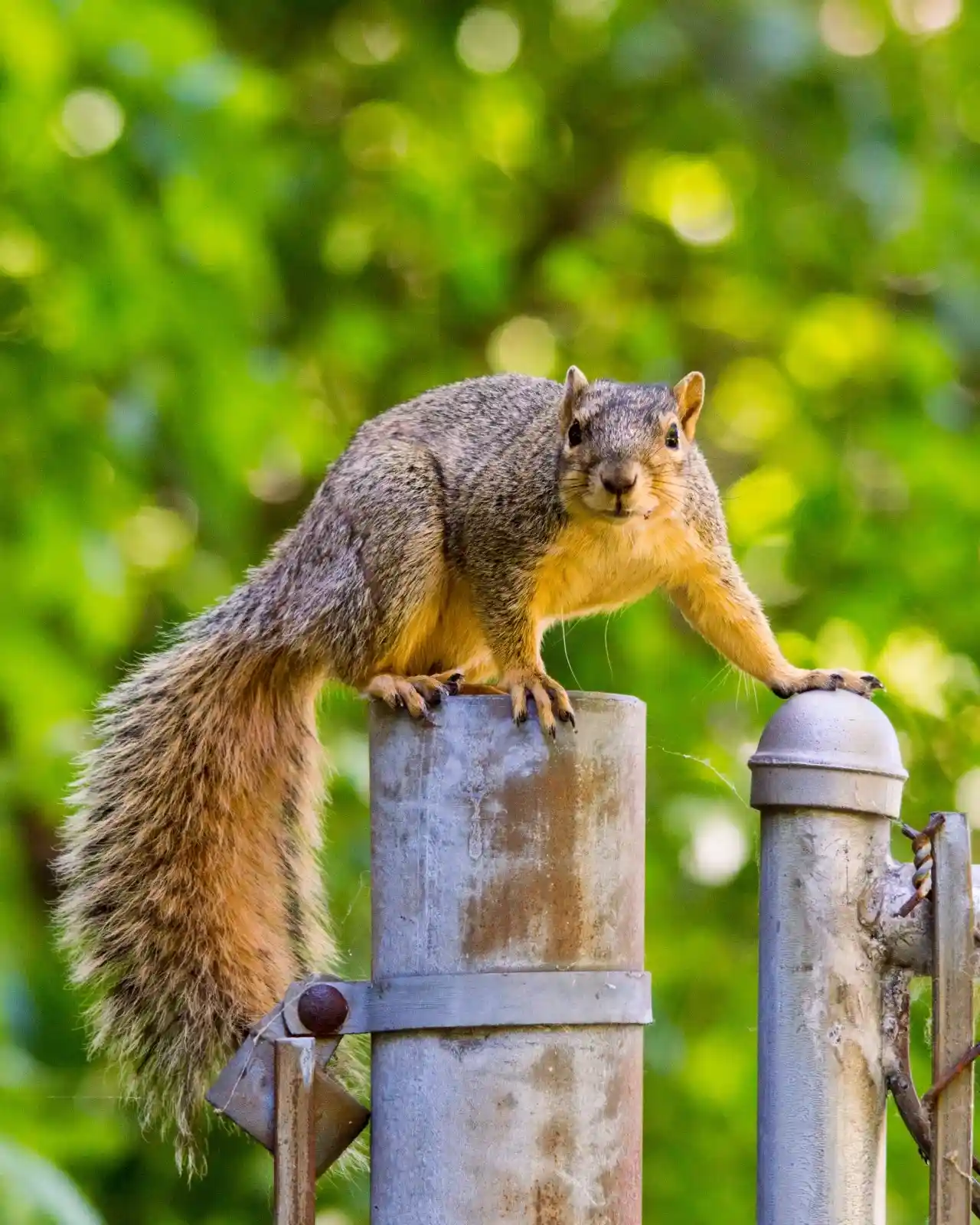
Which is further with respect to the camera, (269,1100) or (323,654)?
(323,654)

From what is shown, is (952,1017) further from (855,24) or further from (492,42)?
(492,42)

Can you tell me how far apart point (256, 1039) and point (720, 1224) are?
2137mm

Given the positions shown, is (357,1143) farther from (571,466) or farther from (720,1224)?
(720,1224)

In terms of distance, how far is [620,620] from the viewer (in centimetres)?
313

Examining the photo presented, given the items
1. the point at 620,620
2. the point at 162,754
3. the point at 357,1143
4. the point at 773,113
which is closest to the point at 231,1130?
the point at 357,1143

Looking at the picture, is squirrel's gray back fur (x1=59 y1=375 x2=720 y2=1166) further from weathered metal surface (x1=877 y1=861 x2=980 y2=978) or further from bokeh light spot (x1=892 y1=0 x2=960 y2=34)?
bokeh light spot (x1=892 y1=0 x2=960 y2=34)

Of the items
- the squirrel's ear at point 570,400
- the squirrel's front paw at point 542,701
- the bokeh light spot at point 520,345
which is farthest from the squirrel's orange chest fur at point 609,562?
the bokeh light spot at point 520,345

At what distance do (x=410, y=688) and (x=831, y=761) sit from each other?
56 cm

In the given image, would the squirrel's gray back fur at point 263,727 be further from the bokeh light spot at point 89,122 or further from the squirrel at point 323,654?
the bokeh light spot at point 89,122

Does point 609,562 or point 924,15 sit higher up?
point 924,15

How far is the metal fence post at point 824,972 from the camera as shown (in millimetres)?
1133

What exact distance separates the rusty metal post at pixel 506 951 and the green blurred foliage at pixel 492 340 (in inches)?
31.4

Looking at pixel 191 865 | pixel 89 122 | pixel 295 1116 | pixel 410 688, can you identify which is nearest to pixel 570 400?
pixel 410 688

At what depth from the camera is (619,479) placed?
5.63 feet
